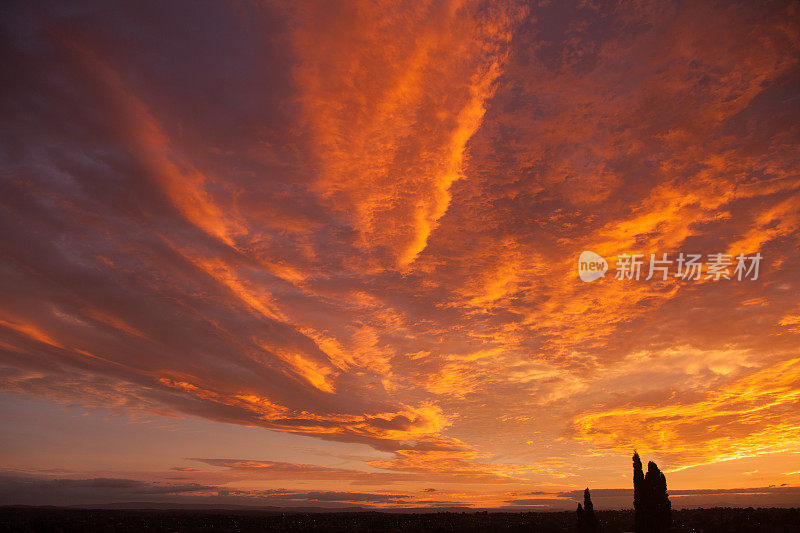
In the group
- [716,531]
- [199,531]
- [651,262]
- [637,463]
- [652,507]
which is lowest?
[199,531]

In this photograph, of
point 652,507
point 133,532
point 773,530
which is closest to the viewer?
point 652,507

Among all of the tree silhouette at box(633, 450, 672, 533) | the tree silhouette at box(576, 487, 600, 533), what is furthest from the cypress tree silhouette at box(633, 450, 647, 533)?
the tree silhouette at box(576, 487, 600, 533)

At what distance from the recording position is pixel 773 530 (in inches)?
2319

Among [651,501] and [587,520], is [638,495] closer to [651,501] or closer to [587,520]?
[651,501]

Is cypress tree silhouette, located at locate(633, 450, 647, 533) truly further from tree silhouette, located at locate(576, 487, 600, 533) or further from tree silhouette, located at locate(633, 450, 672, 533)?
tree silhouette, located at locate(576, 487, 600, 533)

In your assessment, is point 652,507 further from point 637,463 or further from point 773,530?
point 773,530

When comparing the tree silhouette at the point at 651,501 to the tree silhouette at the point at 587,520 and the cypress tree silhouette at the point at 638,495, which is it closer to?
the cypress tree silhouette at the point at 638,495

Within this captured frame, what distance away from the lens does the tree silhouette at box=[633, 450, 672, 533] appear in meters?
49.4

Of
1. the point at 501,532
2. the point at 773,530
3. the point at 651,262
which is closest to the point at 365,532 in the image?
the point at 501,532

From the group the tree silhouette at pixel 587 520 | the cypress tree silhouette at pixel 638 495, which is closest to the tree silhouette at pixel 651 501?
the cypress tree silhouette at pixel 638 495

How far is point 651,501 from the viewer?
50438 millimetres

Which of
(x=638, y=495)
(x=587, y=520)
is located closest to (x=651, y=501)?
(x=638, y=495)

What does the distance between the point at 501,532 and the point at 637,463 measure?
38067 millimetres

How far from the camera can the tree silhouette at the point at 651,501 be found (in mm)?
49406
